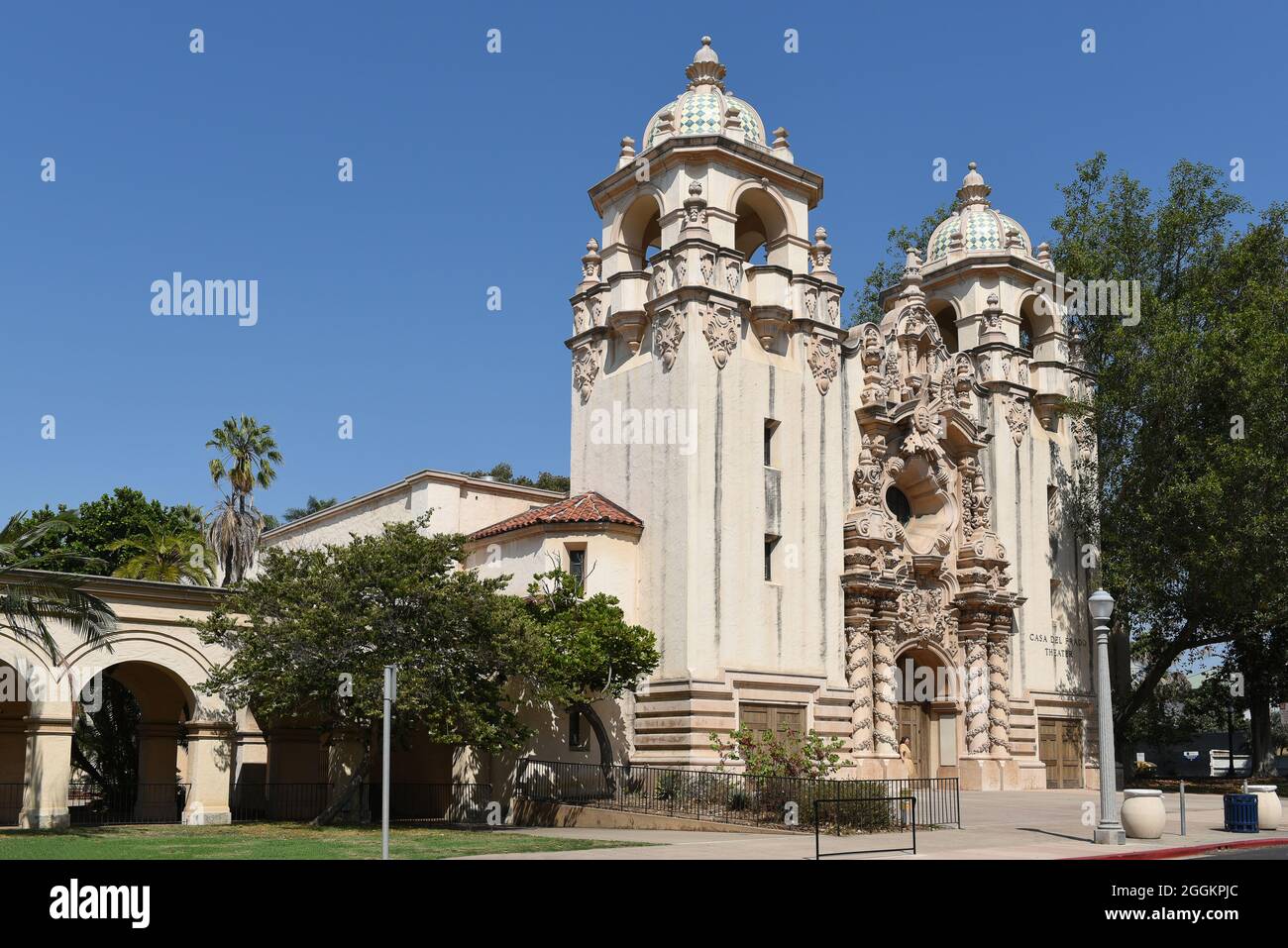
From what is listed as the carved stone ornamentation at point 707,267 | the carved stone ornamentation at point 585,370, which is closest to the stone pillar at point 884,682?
the carved stone ornamentation at point 585,370

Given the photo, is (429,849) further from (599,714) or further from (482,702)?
(599,714)

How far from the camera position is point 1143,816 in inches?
901

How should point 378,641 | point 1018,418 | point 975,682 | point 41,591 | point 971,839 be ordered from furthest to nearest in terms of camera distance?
1. point 1018,418
2. point 975,682
3. point 378,641
4. point 41,591
5. point 971,839

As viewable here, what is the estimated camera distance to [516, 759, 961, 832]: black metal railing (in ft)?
87.5

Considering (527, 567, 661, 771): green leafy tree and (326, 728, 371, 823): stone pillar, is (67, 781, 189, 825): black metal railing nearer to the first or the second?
(326, 728, 371, 823): stone pillar

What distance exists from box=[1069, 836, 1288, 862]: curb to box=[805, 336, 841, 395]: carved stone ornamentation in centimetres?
1669

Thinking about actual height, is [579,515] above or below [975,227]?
below

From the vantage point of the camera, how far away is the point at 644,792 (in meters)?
29.6

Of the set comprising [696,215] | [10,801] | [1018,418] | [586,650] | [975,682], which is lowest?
[10,801]

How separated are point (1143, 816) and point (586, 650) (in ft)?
41.9

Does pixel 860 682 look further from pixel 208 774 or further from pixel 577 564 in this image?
pixel 208 774

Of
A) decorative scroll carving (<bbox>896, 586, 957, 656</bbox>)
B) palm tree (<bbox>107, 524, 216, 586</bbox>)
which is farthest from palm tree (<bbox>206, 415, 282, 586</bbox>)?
decorative scroll carving (<bbox>896, 586, 957, 656</bbox>)

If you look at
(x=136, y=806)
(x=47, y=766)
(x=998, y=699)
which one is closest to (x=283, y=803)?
(x=136, y=806)

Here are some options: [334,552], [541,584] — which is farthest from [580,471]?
[334,552]
